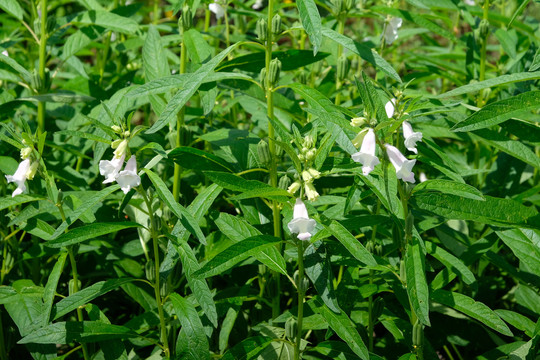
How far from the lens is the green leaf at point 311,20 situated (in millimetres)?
1703

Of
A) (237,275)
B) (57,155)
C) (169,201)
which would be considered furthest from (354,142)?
(57,155)

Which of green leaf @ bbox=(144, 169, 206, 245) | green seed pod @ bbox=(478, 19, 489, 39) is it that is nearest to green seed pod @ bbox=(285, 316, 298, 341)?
green leaf @ bbox=(144, 169, 206, 245)

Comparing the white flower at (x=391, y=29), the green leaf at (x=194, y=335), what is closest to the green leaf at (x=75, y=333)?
the green leaf at (x=194, y=335)

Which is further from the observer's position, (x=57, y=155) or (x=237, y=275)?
(x=57, y=155)

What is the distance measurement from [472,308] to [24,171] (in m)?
1.51

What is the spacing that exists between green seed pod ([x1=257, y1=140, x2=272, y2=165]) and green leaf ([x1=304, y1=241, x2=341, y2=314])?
0.34 metres

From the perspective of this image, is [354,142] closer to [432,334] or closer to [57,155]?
[432,334]

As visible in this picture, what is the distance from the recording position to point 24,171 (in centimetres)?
185

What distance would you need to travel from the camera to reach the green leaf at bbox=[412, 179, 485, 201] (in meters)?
1.62

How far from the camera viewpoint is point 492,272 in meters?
2.90

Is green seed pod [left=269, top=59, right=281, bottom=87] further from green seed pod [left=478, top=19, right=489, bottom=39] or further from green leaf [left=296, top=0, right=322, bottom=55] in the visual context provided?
green seed pod [left=478, top=19, right=489, bottom=39]

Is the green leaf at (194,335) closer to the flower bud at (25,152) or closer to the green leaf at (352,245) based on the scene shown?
the green leaf at (352,245)

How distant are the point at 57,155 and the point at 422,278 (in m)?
2.06

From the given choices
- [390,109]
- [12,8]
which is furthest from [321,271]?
[12,8]
